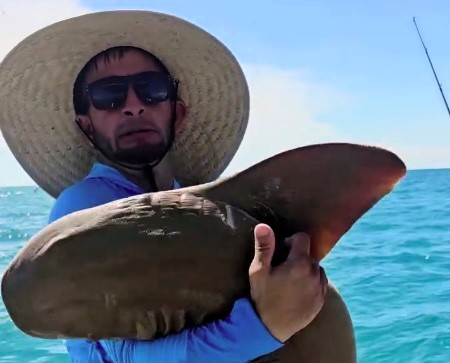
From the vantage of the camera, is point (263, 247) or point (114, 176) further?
point (114, 176)

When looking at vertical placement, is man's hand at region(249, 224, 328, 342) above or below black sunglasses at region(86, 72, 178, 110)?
below

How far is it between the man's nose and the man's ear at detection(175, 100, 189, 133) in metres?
0.33

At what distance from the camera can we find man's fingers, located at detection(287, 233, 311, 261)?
1492 mm

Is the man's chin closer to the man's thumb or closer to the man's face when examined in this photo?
the man's face

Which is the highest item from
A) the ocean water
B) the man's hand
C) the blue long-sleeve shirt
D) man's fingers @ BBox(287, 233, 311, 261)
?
man's fingers @ BBox(287, 233, 311, 261)

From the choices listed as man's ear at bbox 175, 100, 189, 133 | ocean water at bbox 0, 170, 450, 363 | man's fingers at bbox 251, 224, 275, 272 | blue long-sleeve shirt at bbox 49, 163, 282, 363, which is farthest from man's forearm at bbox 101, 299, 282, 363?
ocean water at bbox 0, 170, 450, 363

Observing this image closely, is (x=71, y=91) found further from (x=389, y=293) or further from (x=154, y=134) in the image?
(x=389, y=293)

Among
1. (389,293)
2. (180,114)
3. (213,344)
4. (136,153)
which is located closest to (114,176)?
(136,153)

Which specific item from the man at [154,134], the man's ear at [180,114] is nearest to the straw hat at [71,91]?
the man at [154,134]

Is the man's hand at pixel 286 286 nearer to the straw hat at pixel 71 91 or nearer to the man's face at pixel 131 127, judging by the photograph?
the man's face at pixel 131 127

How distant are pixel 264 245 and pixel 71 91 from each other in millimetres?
1508

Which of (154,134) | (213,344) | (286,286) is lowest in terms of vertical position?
(213,344)

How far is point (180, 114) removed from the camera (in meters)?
2.69

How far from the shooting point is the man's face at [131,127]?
231 cm
